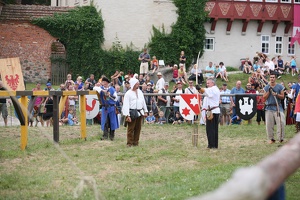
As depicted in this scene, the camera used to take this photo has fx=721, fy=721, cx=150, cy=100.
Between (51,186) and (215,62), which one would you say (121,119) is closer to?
(51,186)

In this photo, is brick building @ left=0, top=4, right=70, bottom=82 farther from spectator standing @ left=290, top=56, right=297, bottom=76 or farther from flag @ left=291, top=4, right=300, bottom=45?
flag @ left=291, top=4, right=300, bottom=45

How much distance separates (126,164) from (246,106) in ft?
36.9

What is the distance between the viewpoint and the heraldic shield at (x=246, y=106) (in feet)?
80.7

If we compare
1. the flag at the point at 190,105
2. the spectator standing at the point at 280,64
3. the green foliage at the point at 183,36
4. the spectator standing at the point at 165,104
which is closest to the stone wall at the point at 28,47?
the green foliage at the point at 183,36

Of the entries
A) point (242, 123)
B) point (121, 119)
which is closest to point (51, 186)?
point (121, 119)

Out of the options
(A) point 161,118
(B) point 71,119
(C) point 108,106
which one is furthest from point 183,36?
(C) point 108,106

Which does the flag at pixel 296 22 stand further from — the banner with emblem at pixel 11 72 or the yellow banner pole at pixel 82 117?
the yellow banner pole at pixel 82 117

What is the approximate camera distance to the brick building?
41.8 metres

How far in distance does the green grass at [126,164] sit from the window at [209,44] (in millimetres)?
24375

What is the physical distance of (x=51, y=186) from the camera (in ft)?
37.0

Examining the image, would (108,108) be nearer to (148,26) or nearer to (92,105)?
(92,105)

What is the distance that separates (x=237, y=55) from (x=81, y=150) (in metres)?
30.7

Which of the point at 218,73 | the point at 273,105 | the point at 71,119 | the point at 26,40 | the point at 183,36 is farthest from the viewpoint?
the point at 183,36

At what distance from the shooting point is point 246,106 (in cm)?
2466
